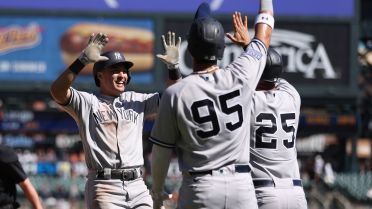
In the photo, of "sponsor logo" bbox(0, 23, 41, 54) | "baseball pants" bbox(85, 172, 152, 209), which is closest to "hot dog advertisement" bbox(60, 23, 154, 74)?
"sponsor logo" bbox(0, 23, 41, 54)

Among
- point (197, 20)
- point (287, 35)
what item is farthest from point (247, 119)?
point (287, 35)

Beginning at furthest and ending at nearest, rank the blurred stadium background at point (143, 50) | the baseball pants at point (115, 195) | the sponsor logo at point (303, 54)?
the sponsor logo at point (303, 54) → the blurred stadium background at point (143, 50) → the baseball pants at point (115, 195)

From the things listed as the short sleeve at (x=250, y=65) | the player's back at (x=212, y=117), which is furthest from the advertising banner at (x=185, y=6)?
the player's back at (x=212, y=117)

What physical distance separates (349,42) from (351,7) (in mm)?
947

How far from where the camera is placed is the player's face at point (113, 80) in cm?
847

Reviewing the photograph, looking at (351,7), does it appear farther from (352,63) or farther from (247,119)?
(247,119)

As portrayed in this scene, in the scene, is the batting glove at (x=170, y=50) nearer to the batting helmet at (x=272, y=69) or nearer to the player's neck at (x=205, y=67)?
the batting helmet at (x=272, y=69)

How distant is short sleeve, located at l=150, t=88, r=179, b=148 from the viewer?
19.7 ft

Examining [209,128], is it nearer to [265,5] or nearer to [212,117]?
[212,117]

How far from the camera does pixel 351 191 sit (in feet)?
Result: 71.5

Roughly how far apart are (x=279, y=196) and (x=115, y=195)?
1462mm

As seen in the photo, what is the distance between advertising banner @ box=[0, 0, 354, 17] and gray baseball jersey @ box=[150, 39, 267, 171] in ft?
62.1

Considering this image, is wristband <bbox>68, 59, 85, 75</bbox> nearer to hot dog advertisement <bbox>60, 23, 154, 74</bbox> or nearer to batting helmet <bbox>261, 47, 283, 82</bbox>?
batting helmet <bbox>261, 47, 283, 82</bbox>

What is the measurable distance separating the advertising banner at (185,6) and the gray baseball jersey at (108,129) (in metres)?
16.6
